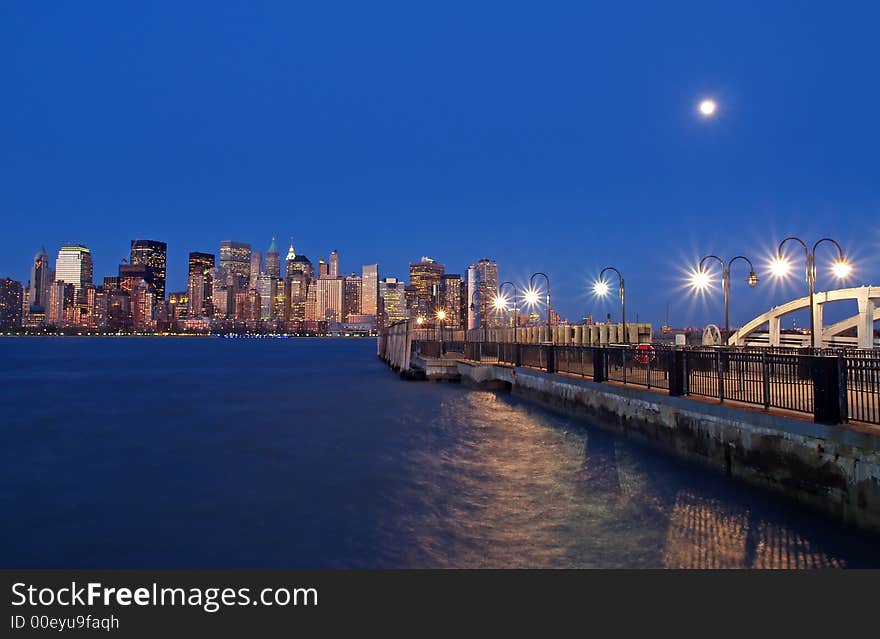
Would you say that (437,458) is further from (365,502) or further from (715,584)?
(715,584)

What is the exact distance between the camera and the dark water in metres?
10.0

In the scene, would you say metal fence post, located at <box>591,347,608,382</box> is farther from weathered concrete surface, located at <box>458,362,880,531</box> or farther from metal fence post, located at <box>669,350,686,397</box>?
metal fence post, located at <box>669,350,686,397</box>

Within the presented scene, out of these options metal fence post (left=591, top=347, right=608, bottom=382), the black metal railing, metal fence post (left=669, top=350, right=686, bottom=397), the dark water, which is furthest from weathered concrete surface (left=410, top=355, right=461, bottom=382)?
metal fence post (left=669, top=350, right=686, bottom=397)

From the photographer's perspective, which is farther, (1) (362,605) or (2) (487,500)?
(2) (487,500)

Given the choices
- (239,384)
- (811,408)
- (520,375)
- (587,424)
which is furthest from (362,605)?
(239,384)

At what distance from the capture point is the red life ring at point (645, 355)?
19641 mm

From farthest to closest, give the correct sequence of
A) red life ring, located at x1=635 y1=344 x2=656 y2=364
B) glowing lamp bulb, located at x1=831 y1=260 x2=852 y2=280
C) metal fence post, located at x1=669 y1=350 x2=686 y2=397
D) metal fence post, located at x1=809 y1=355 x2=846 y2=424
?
glowing lamp bulb, located at x1=831 y1=260 x2=852 y2=280, red life ring, located at x1=635 y1=344 x2=656 y2=364, metal fence post, located at x1=669 y1=350 x2=686 y2=397, metal fence post, located at x1=809 y1=355 x2=846 y2=424

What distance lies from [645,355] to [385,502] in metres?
11.7

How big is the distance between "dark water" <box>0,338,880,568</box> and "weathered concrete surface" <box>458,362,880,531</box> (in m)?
0.44

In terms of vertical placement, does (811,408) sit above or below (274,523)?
above

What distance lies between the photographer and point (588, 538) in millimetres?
10531

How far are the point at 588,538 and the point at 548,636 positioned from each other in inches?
169

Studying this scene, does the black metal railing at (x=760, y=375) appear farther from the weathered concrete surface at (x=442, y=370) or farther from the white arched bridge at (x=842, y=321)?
the weathered concrete surface at (x=442, y=370)

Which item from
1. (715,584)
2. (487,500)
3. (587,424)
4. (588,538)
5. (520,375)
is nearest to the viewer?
(715,584)
